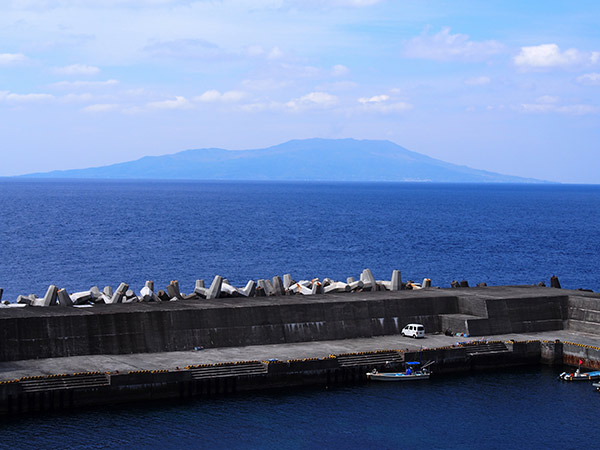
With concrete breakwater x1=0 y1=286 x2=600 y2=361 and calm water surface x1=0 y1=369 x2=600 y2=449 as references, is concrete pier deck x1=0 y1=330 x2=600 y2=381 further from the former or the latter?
calm water surface x1=0 y1=369 x2=600 y2=449

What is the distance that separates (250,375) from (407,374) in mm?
9374

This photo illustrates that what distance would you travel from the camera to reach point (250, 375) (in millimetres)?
44156

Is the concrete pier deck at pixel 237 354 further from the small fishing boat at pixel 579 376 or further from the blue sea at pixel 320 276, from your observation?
the small fishing boat at pixel 579 376

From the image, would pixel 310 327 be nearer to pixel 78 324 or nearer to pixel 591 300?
pixel 78 324

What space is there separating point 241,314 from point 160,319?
201 inches

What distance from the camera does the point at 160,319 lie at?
4850cm

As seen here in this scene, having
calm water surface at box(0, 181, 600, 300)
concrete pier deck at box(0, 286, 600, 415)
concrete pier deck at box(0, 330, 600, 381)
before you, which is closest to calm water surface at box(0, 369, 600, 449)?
concrete pier deck at box(0, 286, 600, 415)

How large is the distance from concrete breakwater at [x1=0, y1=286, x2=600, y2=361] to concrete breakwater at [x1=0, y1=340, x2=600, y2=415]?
12.1ft

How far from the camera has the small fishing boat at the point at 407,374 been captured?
153ft

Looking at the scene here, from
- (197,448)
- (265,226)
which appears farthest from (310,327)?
(265,226)

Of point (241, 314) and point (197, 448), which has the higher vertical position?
point (241, 314)

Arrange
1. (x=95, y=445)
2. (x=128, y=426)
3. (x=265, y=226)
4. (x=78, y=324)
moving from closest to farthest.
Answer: (x=95, y=445)
(x=128, y=426)
(x=78, y=324)
(x=265, y=226)

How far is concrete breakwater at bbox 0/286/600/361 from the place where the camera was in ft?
150

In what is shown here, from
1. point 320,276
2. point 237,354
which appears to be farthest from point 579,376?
point 320,276
